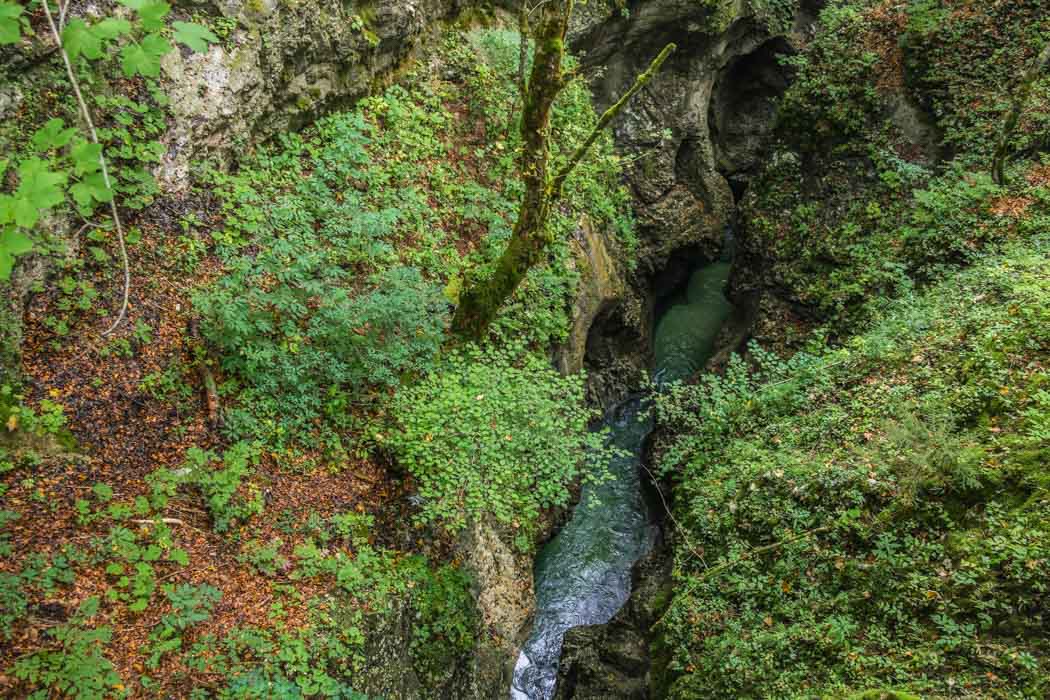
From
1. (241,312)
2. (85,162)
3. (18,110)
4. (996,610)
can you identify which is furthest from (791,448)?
(18,110)

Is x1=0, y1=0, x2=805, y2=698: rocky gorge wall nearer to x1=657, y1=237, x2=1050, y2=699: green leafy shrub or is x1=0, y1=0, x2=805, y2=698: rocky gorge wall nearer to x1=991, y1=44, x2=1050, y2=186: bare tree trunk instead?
x1=657, y1=237, x2=1050, y2=699: green leafy shrub

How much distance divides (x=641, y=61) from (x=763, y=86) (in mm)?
5859

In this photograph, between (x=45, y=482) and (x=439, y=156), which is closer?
(x=45, y=482)

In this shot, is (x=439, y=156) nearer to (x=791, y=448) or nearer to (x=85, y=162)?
(x=791, y=448)

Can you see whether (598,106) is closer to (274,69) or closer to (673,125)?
(673,125)

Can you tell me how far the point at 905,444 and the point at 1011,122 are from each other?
25.1 ft

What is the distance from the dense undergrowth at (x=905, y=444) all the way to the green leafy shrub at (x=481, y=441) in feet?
7.84

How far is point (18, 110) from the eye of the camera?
575 cm

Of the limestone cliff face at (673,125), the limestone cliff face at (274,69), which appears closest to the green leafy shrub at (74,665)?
the limestone cliff face at (274,69)

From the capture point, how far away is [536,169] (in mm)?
7590

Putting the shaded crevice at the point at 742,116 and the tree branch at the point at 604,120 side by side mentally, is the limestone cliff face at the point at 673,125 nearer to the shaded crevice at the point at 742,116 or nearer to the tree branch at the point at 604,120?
the shaded crevice at the point at 742,116

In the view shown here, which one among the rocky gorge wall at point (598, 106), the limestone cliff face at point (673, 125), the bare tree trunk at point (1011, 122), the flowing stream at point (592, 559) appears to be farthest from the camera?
the limestone cliff face at point (673, 125)

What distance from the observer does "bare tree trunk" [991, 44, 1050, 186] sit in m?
10.3

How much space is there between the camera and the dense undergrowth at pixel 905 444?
5.68 meters
